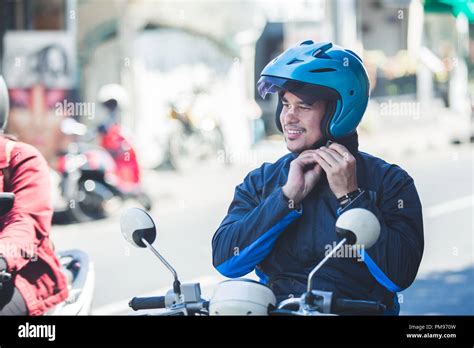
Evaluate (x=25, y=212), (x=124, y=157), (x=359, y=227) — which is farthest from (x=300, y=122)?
(x=124, y=157)

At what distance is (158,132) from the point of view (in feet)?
20.9

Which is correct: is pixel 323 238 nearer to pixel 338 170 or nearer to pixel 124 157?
pixel 338 170

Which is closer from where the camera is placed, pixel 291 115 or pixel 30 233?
pixel 291 115

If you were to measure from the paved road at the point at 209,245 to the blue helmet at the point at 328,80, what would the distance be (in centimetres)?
60

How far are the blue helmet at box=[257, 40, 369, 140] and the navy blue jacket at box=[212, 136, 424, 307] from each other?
10 cm

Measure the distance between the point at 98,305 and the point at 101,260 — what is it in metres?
0.19

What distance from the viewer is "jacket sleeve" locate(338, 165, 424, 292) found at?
2952mm

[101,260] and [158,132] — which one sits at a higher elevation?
[158,132]

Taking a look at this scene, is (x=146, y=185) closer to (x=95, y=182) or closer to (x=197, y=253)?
(x=95, y=182)

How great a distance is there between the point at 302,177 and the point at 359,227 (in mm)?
413

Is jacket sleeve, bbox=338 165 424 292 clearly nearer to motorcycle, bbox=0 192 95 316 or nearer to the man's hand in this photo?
the man's hand

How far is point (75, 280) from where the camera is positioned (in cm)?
375

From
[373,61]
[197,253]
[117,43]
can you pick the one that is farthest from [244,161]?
[117,43]
